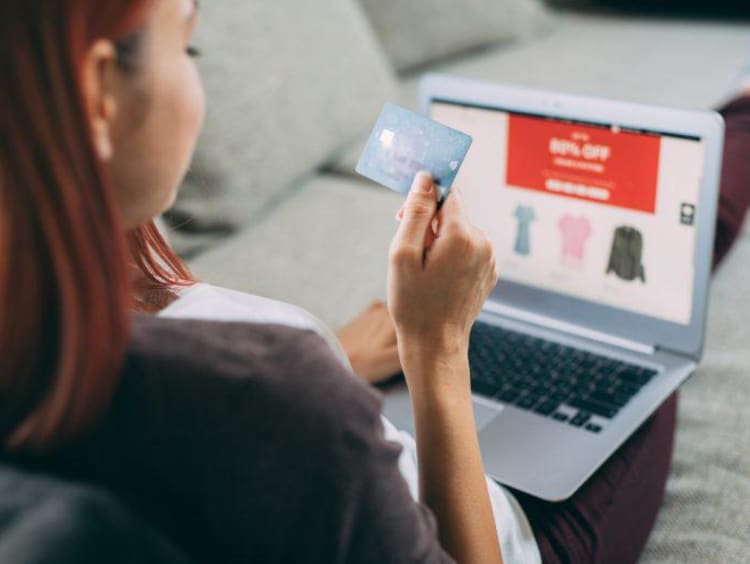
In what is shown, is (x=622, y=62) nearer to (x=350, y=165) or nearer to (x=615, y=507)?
(x=350, y=165)

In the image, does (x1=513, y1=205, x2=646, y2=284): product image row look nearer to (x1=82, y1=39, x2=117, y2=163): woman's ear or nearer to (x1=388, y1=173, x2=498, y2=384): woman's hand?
(x1=388, y1=173, x2=498, y2=384): woman's hand

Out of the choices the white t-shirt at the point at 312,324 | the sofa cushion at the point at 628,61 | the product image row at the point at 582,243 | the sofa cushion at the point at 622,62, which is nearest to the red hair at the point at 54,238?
the white t-shirt at the point at 312,324

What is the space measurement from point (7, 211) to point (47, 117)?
5cm

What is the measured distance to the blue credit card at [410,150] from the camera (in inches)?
32.1

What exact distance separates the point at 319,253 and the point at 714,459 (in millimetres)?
686

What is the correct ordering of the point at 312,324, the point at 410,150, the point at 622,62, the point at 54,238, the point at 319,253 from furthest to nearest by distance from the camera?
the point at 622,62 → the point at 319,253 → the point at 410,150 → the point at 312,324 → the point at 54,238

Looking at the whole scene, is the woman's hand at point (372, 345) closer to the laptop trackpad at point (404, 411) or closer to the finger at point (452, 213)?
the laptop trackpad at point (404, 411)

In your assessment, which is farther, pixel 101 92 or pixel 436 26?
pixel 436 26

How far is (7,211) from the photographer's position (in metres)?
0.50

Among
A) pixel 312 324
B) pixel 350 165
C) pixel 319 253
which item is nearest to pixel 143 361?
pixel 312 324

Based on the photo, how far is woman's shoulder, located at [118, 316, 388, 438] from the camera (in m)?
0.54

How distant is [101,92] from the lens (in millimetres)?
538

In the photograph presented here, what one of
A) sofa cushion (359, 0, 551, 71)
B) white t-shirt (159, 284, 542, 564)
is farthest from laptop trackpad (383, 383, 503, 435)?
sofa cushion (359, 0, 551, 71)

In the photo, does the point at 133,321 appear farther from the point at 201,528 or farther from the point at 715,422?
the point at 715,422
